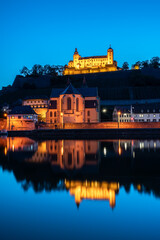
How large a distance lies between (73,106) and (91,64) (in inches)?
2698

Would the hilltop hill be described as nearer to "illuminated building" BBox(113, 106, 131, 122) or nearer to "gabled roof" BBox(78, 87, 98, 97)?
"gabled roof" BBox(78, 87, 98, 97)

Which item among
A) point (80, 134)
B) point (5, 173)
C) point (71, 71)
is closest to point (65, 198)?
point (5, 173)

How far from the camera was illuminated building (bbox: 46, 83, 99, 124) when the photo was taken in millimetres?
59688

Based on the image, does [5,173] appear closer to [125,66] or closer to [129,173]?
[129,173]

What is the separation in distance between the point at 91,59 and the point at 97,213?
393 feet

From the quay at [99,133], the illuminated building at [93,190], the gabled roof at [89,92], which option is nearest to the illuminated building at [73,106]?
the gabled roof at [89,92]

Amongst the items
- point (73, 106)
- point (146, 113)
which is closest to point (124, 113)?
point (146, 113)

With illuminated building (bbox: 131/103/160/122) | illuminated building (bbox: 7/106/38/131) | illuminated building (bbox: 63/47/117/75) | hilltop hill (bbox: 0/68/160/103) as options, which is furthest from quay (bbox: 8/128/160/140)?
illuminated building (bbox: 63/47/117/75)

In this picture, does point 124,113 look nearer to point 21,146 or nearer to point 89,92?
point 89,92

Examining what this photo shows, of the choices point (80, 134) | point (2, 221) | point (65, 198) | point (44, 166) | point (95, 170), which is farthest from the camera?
point (80, 134)

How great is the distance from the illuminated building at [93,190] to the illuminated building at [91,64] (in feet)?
341

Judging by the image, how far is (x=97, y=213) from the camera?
28.8 ft

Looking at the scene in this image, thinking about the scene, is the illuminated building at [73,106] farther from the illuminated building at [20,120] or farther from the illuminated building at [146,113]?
the illuminated building at [146,113]

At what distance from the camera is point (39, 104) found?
7425cm
